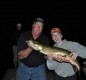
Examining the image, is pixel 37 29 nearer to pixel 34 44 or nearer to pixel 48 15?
pixel 34 44

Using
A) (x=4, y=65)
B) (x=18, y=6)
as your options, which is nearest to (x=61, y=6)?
(x=18, y=6)

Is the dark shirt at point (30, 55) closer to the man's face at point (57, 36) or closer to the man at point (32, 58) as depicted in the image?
the man at point (32, 58)

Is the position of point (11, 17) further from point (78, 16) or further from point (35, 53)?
point (35, 53)

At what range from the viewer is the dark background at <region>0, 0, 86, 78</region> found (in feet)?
104

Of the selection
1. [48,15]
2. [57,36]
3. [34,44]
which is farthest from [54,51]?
[48,15]

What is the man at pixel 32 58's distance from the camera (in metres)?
6.73

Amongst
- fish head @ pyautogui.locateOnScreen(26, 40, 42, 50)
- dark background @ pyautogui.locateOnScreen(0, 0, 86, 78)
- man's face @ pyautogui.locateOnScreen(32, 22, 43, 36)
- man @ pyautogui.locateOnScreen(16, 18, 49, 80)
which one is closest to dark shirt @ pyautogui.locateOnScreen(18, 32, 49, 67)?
man @ pyautogui.locateOnScreen(16, 18, 49, 80)

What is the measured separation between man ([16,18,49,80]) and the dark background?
69.4ft

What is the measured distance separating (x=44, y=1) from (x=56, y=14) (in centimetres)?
461

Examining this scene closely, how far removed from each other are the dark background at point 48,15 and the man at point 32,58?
2114cm

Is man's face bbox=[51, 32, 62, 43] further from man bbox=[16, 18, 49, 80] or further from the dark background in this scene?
the dark background

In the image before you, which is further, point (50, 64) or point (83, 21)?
point (83, 21)

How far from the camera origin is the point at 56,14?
37406 mm

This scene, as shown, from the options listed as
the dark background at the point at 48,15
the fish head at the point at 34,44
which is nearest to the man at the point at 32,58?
the fish head at the point at 34,44
